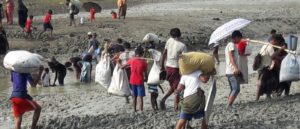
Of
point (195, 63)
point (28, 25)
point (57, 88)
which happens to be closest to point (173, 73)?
point (195, 63)

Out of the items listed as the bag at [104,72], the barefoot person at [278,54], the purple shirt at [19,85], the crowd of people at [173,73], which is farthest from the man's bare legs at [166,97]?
the purple shirt at [19,85]

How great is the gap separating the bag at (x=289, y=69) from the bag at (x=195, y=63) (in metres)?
3.19

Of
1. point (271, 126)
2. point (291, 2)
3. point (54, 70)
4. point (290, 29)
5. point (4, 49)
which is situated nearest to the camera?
point (271, 126)

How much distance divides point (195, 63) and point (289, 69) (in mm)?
3422

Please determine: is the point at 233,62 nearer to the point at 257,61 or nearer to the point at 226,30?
the point at 226,30

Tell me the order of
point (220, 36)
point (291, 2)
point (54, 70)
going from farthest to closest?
1. point (291, 2)
2. point (54, 70)
3. point (220, 36)

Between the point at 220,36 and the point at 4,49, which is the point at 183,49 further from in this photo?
the point at 4,49

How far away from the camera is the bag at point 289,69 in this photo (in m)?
12.5

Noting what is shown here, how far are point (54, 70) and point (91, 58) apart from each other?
4.10ft

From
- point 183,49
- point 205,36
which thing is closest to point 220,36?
point 183,49

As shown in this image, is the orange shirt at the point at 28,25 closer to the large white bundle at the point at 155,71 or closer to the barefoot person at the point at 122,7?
the barefoot person at the point at 122,7

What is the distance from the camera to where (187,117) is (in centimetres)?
977

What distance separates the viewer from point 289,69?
12555 millimetres

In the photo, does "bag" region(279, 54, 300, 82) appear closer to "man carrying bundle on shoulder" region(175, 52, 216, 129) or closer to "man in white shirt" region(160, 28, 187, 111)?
"man in white shirt" region(160, 28, 187, 111)
